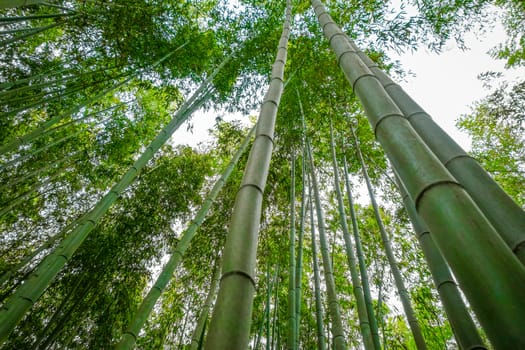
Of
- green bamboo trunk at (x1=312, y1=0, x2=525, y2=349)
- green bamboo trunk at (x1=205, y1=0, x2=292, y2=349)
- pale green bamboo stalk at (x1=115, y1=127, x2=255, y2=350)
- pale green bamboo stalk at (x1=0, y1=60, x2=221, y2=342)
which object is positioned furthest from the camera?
pale green bamboo stalk at (x1=115, y1=127, x2=255, y2=350)

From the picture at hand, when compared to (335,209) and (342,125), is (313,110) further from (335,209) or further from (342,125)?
(335,209)

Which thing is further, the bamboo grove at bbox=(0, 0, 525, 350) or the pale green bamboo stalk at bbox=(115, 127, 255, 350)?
the bamboo grove at bbox=(0, 0, 525, 350)

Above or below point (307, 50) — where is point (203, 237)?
below

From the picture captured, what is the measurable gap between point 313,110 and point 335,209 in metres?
2.36

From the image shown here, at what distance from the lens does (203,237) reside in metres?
4.84

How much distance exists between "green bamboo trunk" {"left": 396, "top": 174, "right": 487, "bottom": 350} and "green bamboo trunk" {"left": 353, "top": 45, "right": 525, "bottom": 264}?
1.38 ft

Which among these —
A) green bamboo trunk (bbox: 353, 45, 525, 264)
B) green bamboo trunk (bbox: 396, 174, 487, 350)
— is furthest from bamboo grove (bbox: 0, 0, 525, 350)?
green bamboo trunk (bbox: 353, 45, 525, 264)

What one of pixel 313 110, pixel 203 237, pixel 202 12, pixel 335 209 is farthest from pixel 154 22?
pixel 335 209

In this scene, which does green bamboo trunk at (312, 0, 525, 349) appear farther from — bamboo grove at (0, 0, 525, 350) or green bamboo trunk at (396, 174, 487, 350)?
bamboo grove at (0, 0, 525, 350)

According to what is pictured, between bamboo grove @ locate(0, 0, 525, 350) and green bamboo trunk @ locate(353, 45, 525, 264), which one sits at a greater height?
bamboo grove @ locate(0, 0, 525, 350)

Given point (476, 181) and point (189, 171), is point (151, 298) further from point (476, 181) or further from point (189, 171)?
point (189, 171)

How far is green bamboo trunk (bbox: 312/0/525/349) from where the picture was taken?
1.62ft

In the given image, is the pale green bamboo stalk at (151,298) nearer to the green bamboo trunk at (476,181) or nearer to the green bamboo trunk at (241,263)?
the green bamboo trunk at (241,263)

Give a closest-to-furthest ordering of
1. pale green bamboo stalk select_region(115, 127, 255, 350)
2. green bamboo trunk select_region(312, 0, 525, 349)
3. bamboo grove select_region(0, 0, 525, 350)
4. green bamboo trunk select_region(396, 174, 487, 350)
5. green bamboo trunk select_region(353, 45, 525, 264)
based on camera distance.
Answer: green bamboo trunk select_region(312, 0, 525, 349) → green bamboo trunk select_region(353, 45, 525, 264) → green bamboo trunk select_region(396, 174, 487, 350) → pale green bamboo stalk select_region(115, 127, 255, 350) → bamboo grove select_region(0, 0, 525, 350)
